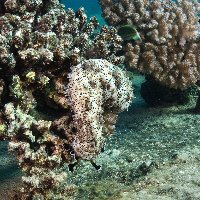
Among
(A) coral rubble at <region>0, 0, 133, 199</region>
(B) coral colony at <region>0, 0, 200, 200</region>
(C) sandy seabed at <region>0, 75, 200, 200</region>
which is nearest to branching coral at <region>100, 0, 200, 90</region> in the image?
(C) sandy seabed at <region>0, 75, 200, 200</region>

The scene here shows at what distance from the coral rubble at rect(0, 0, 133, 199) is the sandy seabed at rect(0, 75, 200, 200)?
531 millimetres

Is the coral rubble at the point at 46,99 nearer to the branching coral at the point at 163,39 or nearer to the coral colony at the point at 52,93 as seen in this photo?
the coral colony at the point at 52,93

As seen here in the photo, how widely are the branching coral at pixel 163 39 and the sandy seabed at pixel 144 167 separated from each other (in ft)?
4.20

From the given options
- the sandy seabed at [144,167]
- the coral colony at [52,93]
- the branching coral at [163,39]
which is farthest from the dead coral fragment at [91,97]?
the branching coral at [163,39]

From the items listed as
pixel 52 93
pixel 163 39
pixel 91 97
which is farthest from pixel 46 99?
pixel 163 39

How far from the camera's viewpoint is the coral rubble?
7.62 feet

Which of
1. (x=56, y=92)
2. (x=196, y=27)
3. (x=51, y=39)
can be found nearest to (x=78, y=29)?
(x=51, y=39)

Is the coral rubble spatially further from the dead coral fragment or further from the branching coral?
the branching coral

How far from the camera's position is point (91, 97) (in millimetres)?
2473

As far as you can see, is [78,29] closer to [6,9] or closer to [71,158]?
[6,9]

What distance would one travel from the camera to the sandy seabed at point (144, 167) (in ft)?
7.91

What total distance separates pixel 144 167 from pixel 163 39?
3.31 meters

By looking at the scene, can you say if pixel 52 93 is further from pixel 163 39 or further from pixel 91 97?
pixel 163 39

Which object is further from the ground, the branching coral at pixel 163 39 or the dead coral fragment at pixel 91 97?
the branching coral at pixel 163 39
